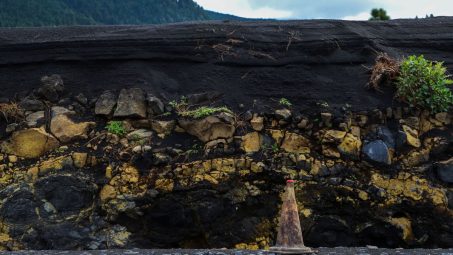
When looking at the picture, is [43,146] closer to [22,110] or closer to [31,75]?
[22,110]

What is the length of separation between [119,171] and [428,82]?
18.8 ft

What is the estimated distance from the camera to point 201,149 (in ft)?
32.0

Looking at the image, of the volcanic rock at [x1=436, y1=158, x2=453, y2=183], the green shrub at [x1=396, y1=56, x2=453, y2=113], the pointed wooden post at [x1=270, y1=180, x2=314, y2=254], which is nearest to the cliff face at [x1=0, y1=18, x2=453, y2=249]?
the volcanic rock at [x1=436, y1=158, x2=453, y2=183]

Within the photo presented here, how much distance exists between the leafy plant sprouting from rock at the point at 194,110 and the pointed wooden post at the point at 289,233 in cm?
344

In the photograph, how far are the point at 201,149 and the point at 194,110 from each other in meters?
0.89

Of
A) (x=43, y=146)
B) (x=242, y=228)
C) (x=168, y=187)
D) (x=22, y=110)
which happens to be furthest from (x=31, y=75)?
(x=242, y=228)

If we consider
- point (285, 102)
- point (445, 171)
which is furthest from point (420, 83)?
point (285, 102)

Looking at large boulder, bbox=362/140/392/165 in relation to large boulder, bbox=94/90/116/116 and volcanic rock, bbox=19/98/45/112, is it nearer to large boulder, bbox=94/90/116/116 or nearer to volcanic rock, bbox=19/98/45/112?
large boulder, bbox=94/90/116/116

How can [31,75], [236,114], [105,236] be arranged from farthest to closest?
[31,75]
[236,114]
[105,236]

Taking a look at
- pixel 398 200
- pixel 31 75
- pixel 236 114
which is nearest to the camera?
pixel 398 200

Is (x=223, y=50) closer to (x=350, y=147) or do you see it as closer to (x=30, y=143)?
(x=350, y=147)

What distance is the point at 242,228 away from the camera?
364 inches

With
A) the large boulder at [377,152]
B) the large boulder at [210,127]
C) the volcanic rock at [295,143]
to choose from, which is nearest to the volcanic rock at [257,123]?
the large boulder at [210,127]

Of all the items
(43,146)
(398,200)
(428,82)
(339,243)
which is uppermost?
(428,82)
